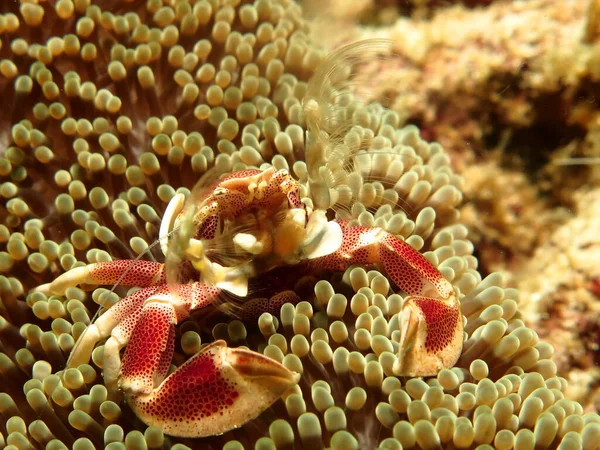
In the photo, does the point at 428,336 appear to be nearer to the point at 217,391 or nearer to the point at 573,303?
the point at 217,391

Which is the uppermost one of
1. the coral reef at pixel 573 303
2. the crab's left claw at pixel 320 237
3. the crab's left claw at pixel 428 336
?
the crab's left claw at pixel 320 237

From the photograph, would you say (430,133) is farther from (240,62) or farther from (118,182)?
(118,182)

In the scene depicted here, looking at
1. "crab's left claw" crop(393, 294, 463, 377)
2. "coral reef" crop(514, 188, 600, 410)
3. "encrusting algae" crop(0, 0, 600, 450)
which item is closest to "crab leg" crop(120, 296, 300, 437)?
"encrusting algae" crop(0, 0, 600, 450)

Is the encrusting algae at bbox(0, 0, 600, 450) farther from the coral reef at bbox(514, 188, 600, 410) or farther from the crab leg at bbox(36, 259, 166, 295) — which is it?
the coral reef at bbox(514, 188, 600, 410)

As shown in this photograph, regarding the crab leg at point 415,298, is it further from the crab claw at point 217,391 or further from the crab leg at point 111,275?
the crab leg at point 111,275

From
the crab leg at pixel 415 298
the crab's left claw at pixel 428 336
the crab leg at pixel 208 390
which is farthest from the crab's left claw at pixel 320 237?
the crab leg at pixel 208 390

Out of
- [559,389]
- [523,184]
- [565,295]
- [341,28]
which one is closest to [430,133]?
[523,184]

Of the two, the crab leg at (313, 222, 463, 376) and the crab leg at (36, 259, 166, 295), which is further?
the crab leg at (36, 259, 166, 295)
